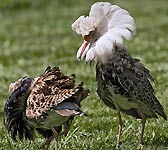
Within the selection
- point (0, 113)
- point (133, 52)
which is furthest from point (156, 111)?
point (133, 52)

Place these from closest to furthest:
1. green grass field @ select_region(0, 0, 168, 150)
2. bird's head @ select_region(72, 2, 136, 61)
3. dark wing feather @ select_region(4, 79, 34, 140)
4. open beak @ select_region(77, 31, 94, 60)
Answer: bird's head @ select_region(72, 2, 136, 61), open beak @ select_region(77, 31, 94, 60), dark wing feather @ select_region(4, 79, 34, 140), green grass field @ select_region(0, 0, 168, 150)

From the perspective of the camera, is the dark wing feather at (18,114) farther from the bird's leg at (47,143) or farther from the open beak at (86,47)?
the open beak at (86,47)

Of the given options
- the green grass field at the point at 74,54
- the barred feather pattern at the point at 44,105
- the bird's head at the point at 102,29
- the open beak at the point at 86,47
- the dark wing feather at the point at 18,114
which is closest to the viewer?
the barred feather pattern at the point at 44,105

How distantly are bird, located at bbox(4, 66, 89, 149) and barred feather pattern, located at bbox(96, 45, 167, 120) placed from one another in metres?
0.23

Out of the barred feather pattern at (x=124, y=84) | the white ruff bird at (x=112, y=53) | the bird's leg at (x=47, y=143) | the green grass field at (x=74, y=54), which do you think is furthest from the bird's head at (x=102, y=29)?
the green grass field at (x=74, y=54)

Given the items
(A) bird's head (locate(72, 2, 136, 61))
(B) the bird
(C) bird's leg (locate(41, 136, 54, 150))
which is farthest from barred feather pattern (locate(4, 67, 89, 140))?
(A) bird's head (locate(72, 2, 136, 61))

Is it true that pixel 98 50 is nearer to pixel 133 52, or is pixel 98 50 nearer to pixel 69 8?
pixel 133 52

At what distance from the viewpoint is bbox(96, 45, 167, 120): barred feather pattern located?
6.24m

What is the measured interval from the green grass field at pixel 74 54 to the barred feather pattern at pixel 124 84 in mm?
448

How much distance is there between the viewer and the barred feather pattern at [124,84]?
246 inches

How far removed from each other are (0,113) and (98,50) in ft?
10.7

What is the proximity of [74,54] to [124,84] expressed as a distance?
8710mm

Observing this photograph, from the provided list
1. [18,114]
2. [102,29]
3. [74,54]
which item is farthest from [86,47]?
[74,54]

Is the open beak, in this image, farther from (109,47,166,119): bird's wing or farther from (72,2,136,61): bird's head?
(109,47,166,119): bird's wing
